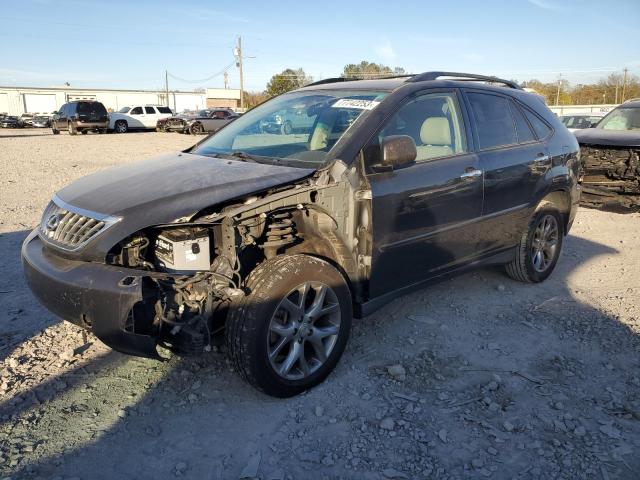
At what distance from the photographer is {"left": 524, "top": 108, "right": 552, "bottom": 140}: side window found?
4.79 meters

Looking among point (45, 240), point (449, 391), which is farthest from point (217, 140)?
point (449, 391)

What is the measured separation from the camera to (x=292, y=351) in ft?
10.0

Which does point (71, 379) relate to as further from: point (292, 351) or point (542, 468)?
point (542, 468)

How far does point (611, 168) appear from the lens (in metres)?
8.86

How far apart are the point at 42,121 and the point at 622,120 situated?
126 feet

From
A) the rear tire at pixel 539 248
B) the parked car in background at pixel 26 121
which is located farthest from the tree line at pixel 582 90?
the rear tire at pixel 539 248

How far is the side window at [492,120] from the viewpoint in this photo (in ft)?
13.7

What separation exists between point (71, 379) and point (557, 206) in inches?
176

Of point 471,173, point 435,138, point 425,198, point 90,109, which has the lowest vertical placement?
point 425,198

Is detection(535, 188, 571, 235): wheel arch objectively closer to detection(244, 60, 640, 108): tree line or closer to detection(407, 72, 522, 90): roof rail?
detection(407, 72, 522, 90): roof rail

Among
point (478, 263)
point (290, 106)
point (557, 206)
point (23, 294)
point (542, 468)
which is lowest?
point (542, 468)

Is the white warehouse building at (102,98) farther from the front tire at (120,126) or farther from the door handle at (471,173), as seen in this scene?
the door handle at (471,173)

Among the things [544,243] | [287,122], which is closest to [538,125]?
[544,243]

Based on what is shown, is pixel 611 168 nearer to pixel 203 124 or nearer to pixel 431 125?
pixel 431 125
